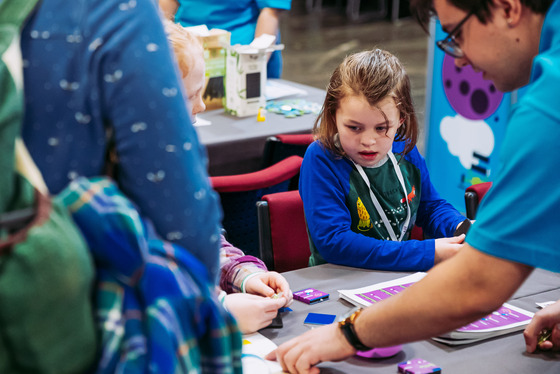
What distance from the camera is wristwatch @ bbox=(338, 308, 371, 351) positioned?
129 centimetres

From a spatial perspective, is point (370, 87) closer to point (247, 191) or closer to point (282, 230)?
point (282, 230)

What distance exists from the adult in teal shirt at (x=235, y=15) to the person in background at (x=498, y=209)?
2681mm

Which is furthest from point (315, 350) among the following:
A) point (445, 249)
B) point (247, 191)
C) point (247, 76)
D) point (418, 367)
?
point (247, 76)

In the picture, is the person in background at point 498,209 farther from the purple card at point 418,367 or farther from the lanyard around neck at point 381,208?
the lanyard around neck at point 381,208

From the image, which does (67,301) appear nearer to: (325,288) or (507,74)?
(507,74)

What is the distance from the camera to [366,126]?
80.9 inches

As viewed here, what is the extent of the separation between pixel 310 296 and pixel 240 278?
0.18 m

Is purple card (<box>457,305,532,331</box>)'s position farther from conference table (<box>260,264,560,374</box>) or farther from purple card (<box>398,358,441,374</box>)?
purple card (<box>398,358,441,374</box>)

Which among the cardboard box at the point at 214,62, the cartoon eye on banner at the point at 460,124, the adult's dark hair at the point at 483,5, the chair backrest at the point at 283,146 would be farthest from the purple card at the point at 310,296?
the cartoon eye on banner at the point at 460,124

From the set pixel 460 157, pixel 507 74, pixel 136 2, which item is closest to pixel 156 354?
pixel 136 2

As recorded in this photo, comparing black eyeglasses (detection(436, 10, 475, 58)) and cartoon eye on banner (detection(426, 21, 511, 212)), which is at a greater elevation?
black eyeglasses (detection(436, 10, 475, 58))

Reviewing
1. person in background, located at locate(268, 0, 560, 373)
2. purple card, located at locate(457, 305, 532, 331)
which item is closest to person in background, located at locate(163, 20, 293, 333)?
person in background, located at locate(268, 0, 560, 373)

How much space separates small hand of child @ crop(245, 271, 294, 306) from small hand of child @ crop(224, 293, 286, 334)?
9 cm

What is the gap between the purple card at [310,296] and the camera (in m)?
1.66
